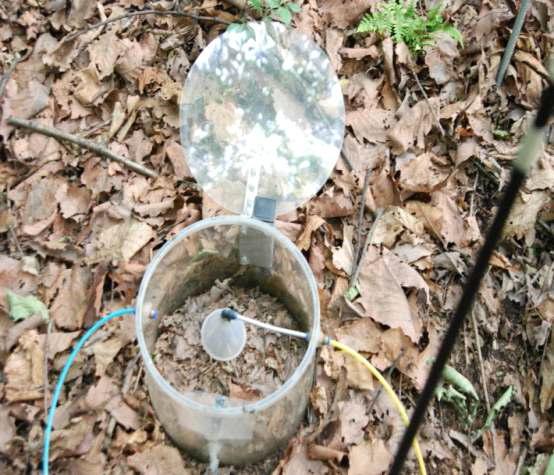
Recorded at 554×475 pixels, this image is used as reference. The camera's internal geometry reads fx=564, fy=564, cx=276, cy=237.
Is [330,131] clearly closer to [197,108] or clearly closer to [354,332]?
[197,108]

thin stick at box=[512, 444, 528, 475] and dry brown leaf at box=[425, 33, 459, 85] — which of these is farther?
dry brown leaf at box=[425, 33, 459, 85]

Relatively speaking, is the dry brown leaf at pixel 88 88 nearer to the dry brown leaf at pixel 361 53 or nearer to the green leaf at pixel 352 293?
the dry brown leaf at pixel 361 53

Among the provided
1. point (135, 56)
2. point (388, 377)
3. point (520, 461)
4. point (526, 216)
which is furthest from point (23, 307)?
point (526, 216)

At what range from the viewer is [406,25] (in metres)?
1.84

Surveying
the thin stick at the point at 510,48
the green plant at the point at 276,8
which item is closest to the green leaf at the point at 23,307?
the green plant at the point at 276,8

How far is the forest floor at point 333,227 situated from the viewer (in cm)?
138

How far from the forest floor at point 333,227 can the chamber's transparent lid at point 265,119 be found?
0.14m

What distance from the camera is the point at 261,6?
180 cm

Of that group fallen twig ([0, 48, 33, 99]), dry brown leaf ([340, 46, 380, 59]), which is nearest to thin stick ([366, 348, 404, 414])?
dry brown leaf ([340, 46, 380, 59])

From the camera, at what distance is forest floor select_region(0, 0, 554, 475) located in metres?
1.38

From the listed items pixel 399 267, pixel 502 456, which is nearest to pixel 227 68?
pixel 399 267

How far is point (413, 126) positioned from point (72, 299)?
1.14 metres

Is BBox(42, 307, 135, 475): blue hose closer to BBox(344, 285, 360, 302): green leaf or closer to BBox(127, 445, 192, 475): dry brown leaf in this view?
BBox(127, 445, 192, 475): dry brown leaf

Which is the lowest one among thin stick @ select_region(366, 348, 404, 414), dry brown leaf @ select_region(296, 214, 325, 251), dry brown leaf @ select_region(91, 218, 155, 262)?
thin stick @ select_region(366, 348, 404, 414)
